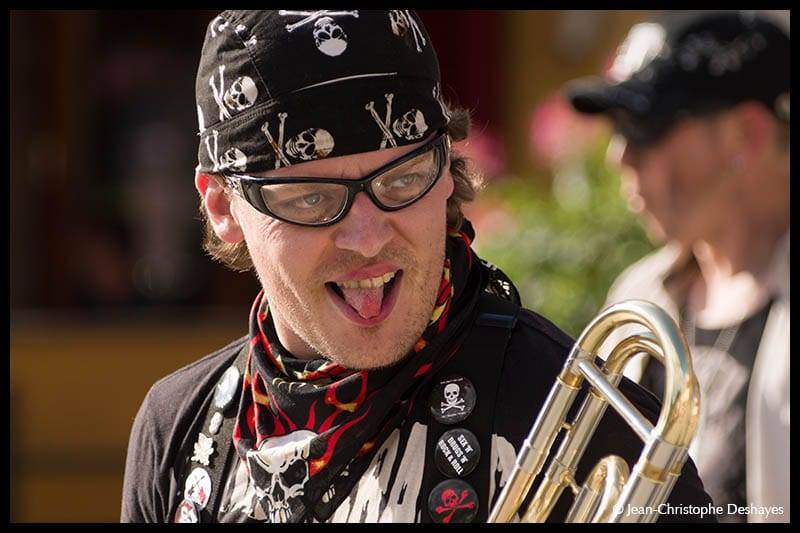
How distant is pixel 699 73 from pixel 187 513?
1898 mm

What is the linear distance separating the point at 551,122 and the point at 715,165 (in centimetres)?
193

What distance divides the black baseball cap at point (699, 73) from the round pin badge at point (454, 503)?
5.34 feet

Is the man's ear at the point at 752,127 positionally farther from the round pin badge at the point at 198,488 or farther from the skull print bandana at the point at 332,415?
the round pin badge at the point at 198,488

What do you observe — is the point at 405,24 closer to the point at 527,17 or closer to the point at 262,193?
the point at 262,193

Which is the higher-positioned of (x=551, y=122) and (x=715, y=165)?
(x=551, y=122)

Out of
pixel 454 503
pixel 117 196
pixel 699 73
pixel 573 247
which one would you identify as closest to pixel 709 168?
pixel 699 73

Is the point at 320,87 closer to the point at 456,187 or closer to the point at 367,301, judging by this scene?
the point at 367,301

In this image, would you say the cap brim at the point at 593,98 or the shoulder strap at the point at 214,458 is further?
the cap brim at the point at 593,98

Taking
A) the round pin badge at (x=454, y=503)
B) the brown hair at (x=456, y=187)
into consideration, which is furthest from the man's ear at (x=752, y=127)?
the round pin badge at (x=454, y=503)

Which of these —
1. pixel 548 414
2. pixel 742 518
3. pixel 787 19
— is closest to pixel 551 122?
pixel 787 19

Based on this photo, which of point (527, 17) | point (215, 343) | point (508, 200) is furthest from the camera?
point (527, 17)

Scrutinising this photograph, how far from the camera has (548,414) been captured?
2.02m

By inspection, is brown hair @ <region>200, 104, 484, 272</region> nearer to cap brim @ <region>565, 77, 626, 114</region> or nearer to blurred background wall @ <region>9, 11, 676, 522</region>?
cap brim @ <region>565, 77, 626, 114</region>

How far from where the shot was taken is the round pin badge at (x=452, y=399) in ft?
7.18
